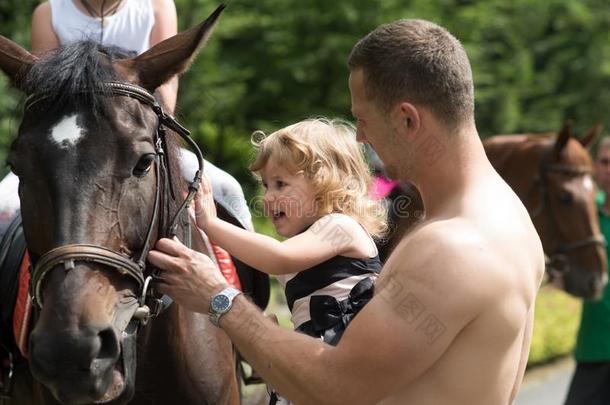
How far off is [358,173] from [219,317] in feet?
4.04

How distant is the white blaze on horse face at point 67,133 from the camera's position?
121 inches

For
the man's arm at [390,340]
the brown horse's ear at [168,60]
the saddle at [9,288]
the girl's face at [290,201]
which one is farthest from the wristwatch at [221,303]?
the saddle at [9,288]

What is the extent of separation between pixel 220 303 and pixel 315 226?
0.81 m

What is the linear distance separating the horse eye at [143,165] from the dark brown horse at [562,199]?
6.12 m

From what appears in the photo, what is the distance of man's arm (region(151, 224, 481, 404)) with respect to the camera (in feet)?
7.95

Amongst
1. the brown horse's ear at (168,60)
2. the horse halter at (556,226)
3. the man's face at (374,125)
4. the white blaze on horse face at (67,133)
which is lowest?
the horse halter at (556,226)

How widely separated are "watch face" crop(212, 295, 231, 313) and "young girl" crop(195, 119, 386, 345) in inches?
24.8

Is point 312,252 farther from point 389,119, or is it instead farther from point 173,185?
point 389,119

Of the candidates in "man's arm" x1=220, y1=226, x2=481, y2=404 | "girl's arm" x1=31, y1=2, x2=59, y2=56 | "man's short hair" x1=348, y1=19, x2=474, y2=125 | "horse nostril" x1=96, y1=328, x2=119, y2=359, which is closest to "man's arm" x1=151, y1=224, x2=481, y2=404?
"man's arm" x1=220, y1=226, x2=481, y2=404

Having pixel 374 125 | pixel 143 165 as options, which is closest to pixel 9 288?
pixel 143 165

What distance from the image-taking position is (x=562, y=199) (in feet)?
28.6

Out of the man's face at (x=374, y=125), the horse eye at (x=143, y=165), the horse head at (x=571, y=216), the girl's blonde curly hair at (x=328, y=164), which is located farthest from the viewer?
the horse head at (x=571, y=216)

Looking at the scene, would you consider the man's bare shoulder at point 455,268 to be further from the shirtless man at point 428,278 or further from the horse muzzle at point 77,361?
the horse muzzle at point 77,361

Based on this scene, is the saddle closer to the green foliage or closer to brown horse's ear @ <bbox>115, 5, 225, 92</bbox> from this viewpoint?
brown horse's ear @ <bbox>115, 5, 225, 92</bbox>
